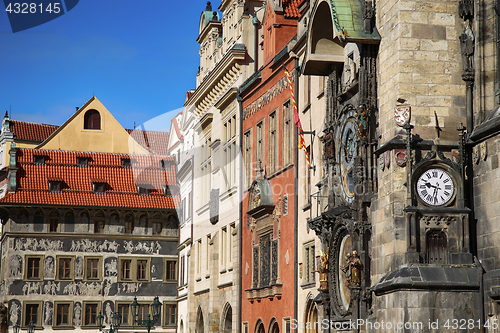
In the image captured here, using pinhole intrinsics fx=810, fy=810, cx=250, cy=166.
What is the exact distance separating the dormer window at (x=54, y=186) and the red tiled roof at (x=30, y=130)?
48.8ft

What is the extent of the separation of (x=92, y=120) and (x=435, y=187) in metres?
48.5

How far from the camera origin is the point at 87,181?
175ft

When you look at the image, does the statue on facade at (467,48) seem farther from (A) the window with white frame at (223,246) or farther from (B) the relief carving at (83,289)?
(B) the relief carving at (83,289)

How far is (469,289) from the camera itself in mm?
14008

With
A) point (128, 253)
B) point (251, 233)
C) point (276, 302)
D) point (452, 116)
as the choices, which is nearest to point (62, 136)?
point (128, 253)

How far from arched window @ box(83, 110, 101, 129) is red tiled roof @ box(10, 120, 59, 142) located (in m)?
7.64

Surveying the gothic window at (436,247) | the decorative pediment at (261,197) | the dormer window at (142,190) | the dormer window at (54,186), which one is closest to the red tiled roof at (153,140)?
the dormer window at (142,190)

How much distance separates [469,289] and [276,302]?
13.6 metres

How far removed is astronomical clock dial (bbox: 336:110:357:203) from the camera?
1680 cm

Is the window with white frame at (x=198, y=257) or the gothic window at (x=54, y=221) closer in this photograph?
the window with white frame at (x=198, y=257)

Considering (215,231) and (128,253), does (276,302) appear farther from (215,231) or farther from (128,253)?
(128,253)

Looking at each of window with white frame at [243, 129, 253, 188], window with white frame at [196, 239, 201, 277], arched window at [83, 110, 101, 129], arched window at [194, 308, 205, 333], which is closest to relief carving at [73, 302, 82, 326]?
window with white frame at [196, 239, 201, 277]

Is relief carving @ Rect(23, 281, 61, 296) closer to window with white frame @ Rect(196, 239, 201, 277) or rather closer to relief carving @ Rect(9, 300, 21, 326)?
relief carving @ Rect(9, 300, 21, 326)

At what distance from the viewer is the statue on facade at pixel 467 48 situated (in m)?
14.8
